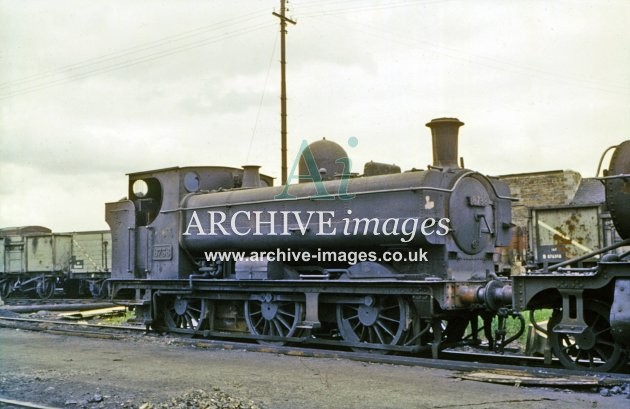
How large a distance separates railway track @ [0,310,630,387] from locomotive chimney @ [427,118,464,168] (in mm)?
2764

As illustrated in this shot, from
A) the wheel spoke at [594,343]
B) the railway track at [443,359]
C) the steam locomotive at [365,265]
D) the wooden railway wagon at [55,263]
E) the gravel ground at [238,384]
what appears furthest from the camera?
the wooden railway wagon at [55,263]

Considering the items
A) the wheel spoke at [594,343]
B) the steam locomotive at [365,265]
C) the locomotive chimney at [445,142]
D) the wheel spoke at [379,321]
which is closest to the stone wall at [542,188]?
the steam locomotive at [365,265]

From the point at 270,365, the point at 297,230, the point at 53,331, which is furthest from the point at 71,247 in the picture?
the point at 270,365

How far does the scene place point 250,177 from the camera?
12.9 meters

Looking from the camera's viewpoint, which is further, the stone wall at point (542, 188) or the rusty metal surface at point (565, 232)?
the stone wall at point (542, 188)

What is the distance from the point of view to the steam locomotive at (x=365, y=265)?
26.3 ft

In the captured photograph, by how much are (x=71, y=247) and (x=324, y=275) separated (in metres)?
18.9

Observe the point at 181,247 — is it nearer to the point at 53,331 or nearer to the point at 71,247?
the point at 53,331

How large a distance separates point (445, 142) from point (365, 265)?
2.14m

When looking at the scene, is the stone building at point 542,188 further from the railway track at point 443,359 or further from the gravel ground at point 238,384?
the gravel ground at point 238,384

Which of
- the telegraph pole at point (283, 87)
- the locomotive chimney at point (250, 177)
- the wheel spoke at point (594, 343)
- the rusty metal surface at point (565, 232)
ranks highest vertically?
the telegraph pole at point (283, 87)

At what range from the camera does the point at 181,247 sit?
41.5ft

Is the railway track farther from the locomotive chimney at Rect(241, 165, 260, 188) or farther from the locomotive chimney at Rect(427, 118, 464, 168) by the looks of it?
the locomotive chimney at Rect(241, 165, 260, 188)

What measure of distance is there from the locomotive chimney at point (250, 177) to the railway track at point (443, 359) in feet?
9.50
